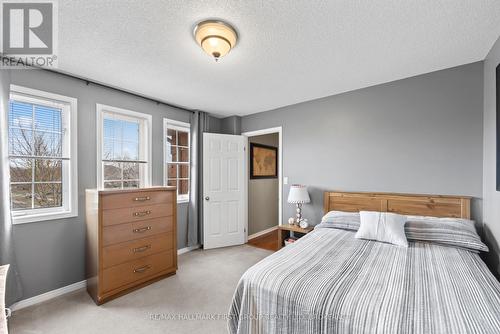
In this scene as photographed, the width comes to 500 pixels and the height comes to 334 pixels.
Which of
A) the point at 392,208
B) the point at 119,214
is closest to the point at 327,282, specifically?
the point at 392,208

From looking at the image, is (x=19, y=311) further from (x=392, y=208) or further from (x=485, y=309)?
(x=392, y=208)

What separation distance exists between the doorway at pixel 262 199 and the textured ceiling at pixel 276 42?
1589 millimetres

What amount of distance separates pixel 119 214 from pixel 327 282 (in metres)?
2.16

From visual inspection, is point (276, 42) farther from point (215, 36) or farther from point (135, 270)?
point (135, 270)

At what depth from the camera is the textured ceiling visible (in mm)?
1500

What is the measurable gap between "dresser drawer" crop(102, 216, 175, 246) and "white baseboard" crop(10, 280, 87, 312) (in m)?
0.79

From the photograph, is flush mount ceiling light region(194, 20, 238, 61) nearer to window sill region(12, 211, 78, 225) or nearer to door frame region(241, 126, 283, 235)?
door frame region(241, 126, 283, 235)

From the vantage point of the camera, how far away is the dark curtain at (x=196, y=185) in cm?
376

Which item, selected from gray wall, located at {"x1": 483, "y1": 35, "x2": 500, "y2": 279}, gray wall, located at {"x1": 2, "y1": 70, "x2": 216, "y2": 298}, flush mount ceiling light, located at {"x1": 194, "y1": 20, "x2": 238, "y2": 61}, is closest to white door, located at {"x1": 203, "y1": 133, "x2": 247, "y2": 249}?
gray wall, located at {"x1": 2, "y1": 70, "x2": 216, "y2": 298}

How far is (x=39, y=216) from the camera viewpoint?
90.0 inches

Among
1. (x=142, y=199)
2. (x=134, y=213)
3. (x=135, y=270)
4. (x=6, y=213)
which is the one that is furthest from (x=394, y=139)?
(x=6, y=213)

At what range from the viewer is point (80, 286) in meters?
2.56
